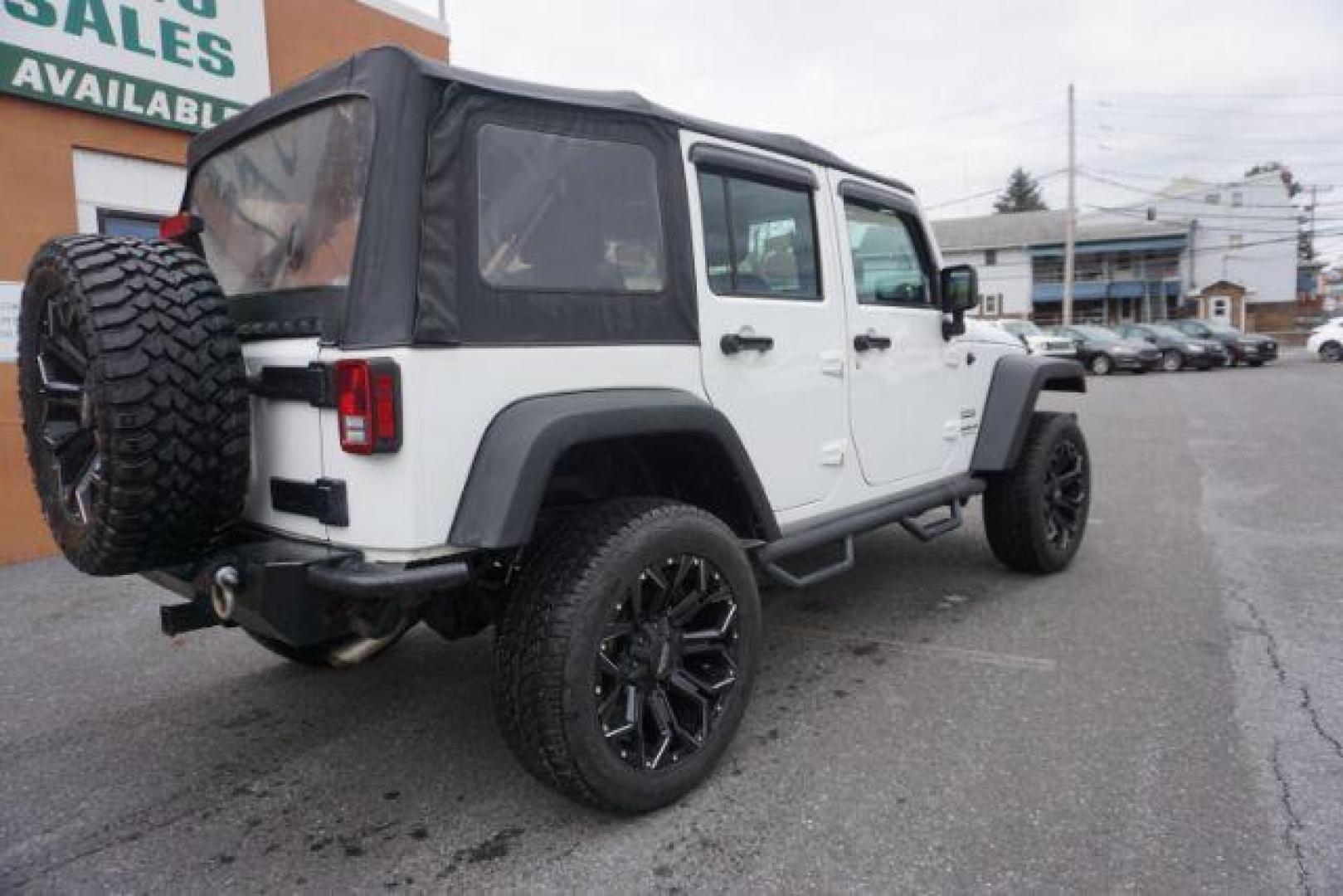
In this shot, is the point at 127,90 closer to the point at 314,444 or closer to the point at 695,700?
the point at 314,444

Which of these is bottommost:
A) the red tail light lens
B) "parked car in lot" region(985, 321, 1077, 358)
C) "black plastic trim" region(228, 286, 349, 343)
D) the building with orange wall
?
"parked car in lot" region(985, 321, 1077, 358)

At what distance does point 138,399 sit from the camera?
7.16 feet

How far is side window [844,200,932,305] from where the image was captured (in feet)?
12.5

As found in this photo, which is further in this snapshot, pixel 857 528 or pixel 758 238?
pixel 857 528

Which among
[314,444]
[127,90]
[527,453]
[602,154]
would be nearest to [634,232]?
[602,154]

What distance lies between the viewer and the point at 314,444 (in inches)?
93.5

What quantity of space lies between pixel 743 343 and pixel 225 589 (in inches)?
69.7

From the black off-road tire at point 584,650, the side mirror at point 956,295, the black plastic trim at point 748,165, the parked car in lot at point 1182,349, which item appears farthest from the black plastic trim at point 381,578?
the parked car in lot at point 1182,349

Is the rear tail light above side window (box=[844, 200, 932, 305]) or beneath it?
beneath

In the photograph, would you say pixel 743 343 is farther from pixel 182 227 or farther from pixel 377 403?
pixel 182 227

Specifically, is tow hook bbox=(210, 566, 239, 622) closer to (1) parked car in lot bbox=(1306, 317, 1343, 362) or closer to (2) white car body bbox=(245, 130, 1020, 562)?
(2) white car body bbox=(245, 130, 1020, 562)

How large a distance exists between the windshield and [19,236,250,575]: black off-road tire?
0.29 meters

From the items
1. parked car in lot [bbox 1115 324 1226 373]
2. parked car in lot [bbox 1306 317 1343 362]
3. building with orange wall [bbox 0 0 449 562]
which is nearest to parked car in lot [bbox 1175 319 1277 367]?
parked car in lot [bbox 1115 324 1226 373]

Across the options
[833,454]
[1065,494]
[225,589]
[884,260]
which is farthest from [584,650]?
[1065,494]
